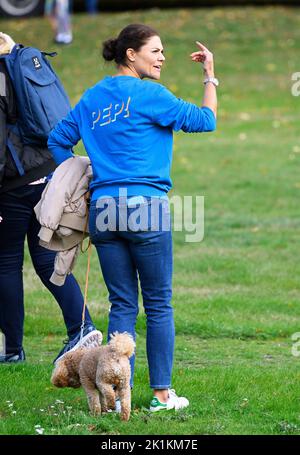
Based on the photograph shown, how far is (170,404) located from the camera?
559 cm

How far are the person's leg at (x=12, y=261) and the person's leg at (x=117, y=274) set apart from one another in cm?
113

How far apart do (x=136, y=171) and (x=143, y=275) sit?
0.53 meters

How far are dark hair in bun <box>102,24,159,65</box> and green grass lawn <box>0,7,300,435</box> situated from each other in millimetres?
1836

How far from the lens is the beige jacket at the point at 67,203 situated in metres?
5.70

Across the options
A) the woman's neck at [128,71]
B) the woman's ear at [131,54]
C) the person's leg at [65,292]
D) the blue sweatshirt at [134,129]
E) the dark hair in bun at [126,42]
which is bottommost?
the person's leg at [65,292]

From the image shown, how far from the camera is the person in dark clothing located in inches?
251

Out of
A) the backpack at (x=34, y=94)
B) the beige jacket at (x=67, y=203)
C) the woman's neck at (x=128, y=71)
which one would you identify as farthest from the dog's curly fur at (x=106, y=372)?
the backpack at (x=34, y=94)

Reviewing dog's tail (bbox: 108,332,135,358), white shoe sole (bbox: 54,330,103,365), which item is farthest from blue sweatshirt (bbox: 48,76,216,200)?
white shoe sole (bbox: 54,330,103,365)

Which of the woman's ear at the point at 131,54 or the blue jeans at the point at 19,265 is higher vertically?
the woman's ear at the point at 131,54

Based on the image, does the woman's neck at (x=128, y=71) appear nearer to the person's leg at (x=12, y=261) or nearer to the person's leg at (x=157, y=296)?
the person's leg at (x=157, y=296)

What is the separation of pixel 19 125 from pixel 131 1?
2050 cm
